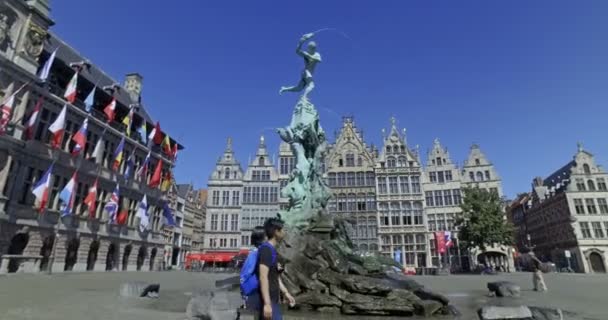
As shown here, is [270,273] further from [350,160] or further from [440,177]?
[440,177]

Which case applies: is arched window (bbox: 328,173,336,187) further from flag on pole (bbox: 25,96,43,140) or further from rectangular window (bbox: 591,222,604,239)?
rectangular window (bbox: 591,222,604,239)

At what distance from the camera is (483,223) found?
3691cm

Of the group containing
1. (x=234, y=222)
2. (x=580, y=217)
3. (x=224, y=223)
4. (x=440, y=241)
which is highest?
(x=580, y=217)

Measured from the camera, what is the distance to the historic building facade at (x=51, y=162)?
22.4 meters

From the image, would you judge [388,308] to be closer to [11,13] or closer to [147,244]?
[11,13]

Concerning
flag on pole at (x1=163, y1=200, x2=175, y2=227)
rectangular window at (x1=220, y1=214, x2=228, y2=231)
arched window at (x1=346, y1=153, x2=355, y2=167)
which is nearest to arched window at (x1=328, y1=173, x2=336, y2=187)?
arched window at (x1=346, y1=153, x2=355, y2=167)

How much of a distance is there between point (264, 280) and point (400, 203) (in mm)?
48522

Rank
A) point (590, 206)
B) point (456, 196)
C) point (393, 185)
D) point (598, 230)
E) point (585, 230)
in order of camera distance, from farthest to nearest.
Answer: point (393, 185)
point (590, 206)
point (585, 230)
point (456, 196)
point (598, 230)

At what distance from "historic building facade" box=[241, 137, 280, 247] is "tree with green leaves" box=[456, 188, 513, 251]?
27.1 m

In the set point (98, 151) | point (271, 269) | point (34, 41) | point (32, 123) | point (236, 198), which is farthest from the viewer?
point (236, 198)

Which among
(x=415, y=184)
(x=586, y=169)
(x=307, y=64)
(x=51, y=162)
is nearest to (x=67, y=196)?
(x=51, y=162)

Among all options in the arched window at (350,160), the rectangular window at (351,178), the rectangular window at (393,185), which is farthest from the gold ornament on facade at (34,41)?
the rectangular window at (393,185)

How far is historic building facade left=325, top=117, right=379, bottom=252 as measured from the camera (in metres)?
49.8

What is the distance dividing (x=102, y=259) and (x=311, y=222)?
2506 cm
